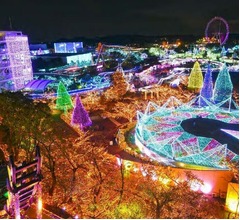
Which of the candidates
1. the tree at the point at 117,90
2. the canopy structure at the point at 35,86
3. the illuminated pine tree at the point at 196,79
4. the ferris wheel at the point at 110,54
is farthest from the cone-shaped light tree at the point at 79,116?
the ferris wheel at the point at 110,54

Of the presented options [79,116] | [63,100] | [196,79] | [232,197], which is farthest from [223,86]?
[63,100]

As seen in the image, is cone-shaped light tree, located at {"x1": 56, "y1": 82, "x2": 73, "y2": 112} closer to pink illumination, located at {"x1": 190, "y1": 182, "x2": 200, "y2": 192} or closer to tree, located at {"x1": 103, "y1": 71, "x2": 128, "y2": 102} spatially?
tree, located at {"x1": 103, "y1": 71, "x2": 128, "y2": 102}

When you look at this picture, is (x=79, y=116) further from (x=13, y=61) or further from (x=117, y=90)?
(x=13, y=61)

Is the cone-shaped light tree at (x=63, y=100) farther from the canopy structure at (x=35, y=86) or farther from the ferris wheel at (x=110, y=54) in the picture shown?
the ferris wheel at (x=110, y=54)

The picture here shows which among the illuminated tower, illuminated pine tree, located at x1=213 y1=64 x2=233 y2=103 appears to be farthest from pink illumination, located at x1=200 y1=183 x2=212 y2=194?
the illuminated tower

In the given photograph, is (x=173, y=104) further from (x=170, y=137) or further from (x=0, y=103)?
(x=0, y=103)
